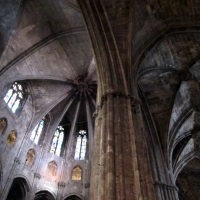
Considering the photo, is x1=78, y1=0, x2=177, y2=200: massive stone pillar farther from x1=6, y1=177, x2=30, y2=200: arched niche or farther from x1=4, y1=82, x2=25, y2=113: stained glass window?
x1=6, y1=177, x2=30, y2=200: arched niche

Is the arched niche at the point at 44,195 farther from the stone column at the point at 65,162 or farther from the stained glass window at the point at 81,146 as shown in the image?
the stained glass window at the point at 81,146

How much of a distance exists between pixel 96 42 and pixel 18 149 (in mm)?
8752

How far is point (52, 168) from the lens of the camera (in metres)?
16.5

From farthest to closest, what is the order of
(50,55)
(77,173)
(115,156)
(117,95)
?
(77,173) → (50,55) → (117,95) → (115,156)

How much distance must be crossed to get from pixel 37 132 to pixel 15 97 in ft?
10.7

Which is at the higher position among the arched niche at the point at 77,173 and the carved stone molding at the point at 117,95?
the arched niche at the point at 77,173

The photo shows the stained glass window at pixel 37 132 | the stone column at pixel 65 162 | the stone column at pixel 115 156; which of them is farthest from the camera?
the stained glass window at pixel 37 132

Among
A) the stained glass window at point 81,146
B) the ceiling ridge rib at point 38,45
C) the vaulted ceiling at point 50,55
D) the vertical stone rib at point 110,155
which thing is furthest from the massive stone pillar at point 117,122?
the stained glass window at point 81,146

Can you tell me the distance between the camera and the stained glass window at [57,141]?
58.6ft

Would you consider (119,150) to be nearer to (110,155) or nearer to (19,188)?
(110,155)

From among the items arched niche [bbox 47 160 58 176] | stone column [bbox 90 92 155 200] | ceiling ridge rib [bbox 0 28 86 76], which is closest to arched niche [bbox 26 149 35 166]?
arched niche [bbox 47 160 58 176]

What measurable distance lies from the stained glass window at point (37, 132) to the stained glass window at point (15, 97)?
2.36 m

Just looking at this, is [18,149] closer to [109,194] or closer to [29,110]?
[29,110]

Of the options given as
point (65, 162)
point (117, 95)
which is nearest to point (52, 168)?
point (65, 162)
